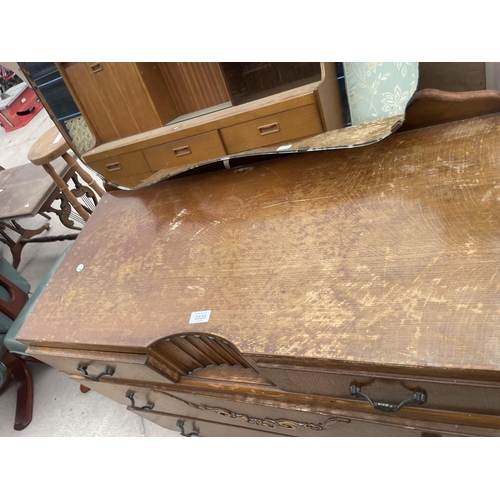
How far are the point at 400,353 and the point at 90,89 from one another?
184 centimetres

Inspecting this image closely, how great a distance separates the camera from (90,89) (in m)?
1.78

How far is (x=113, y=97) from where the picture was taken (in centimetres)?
179

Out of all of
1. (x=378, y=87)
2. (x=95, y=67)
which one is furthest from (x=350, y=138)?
(x=95, y=67)

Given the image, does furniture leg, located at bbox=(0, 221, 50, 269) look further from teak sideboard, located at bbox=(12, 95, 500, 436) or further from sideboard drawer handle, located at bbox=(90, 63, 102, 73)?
teak sideboard, located at bbox=(12, 95, 500, 436)

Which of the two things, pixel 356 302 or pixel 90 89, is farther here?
pixel 90 89

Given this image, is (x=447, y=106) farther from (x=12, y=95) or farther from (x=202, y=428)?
(x=12, y=95)

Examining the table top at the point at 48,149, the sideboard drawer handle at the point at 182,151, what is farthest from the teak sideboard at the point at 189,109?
the table top at the point at 48,149

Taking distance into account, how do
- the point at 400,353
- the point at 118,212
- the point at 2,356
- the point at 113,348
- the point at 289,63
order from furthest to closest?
the point at 2,356 < the point at 289,63 < the point at 118,212 < the point at 113,348 < the point at 400,353

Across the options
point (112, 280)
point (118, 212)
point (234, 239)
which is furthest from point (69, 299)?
point (234, 239)

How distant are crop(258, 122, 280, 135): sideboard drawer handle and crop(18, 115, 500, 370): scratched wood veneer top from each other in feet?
1.88

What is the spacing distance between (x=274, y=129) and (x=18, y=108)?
4306mm

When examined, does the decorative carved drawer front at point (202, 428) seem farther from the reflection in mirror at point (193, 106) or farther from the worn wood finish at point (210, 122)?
the worn wood finish at point (210, 122)

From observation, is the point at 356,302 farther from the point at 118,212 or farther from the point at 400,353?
the point at 118,212

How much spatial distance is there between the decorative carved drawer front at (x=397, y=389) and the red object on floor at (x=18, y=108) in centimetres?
507
